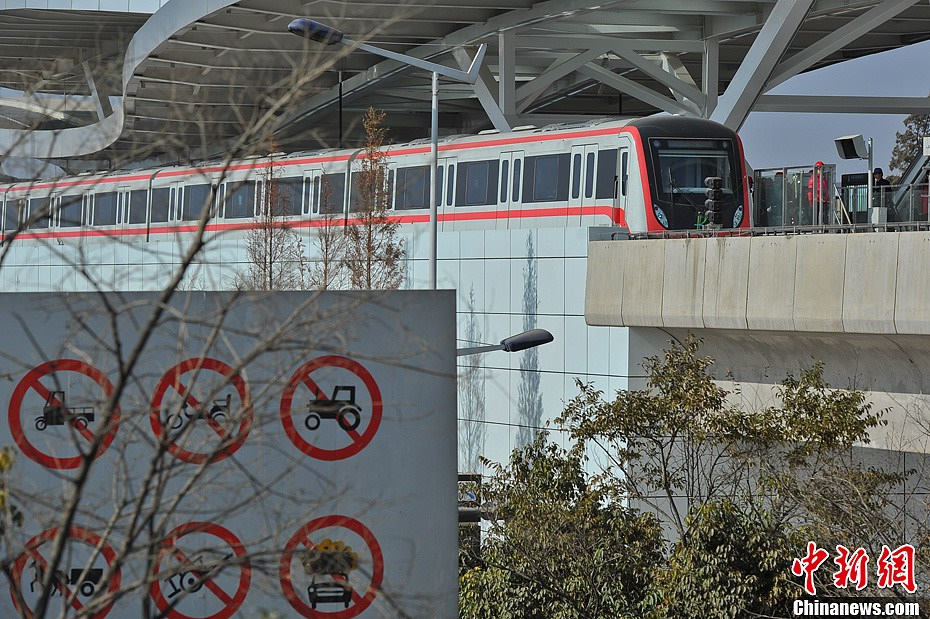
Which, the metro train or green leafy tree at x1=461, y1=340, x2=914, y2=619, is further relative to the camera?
the metro train

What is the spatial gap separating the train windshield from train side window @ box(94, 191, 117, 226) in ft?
61.7

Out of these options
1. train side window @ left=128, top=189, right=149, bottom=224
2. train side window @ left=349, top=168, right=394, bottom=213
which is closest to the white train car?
train side window @ left=349, top=168, right=394, bottom=213

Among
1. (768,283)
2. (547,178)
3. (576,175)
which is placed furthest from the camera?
(547,178)

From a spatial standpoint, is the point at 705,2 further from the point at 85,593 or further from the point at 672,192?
the point at 85,593

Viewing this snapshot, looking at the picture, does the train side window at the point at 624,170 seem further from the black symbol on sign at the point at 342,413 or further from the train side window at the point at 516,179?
the black symbol on sign at the point at 342,413

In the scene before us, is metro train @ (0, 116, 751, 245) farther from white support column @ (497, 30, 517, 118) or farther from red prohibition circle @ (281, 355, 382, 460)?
red prohibition circle @ (281, 355, 382, 460)

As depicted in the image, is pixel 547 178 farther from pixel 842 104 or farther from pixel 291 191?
pixel 842 104

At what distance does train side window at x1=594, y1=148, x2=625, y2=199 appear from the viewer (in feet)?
77.6

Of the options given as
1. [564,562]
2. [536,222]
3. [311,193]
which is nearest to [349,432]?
[564,562]

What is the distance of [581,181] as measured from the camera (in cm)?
2425

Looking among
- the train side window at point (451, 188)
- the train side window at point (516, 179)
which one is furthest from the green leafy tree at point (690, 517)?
the train side window at point (451, 188)

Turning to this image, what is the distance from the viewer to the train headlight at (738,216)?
2428 cm

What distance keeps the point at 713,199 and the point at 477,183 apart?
625 cm

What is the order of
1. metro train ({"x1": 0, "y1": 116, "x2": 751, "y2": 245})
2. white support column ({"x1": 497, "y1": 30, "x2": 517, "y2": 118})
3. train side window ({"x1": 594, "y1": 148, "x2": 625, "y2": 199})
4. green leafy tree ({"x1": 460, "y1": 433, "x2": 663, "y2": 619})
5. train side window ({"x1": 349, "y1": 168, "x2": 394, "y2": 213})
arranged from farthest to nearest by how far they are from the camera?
white support column ({"x1": 497, "y1": 30, "x2": 517, "y2": 118}), train side window ({"x1": 349, "y1": 168, "x2": 394, "y2": 213}), train side window ({"x1": 594, "y1": 148, "x2": 625, "y2": 199}), metro train ({"x1": 0, "y1": 116, "x2": 751, "y2": 245}), green leafy tree ({"x1": 460, "y1": 433, "x2": 663, "y2": 619})
